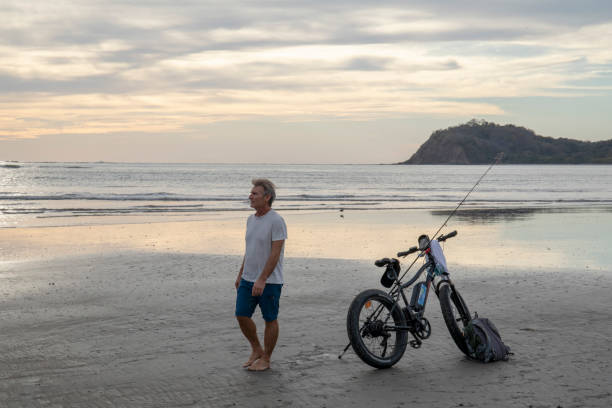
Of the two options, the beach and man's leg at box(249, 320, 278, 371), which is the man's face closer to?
man's leg at box(249, 320, 278, 371)

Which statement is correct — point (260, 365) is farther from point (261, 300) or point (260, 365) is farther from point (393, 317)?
point (393, 317)

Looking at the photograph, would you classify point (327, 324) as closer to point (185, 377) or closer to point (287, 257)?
point (185, 377)

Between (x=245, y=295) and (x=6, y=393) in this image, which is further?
(x=245, y=295)

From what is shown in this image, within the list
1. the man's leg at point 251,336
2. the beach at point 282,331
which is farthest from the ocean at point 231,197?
the man's leg at point 251,336

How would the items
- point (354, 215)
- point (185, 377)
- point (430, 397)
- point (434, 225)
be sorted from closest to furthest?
point (430, 397) < point (185, 377) < point (434, 225) < point (354, 215)

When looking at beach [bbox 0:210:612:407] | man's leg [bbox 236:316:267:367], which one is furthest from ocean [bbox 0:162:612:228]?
man's leg [bbox 236:316:267:367]

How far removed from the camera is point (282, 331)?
6871 millimetres

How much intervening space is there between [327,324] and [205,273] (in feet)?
13.2

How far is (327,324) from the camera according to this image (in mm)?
7203

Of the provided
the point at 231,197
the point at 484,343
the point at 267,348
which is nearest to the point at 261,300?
the point at 267,348

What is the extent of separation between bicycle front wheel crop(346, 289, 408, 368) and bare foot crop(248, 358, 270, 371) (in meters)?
0.78

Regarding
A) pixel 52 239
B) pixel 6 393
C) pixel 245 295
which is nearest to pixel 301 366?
pixel 245 295

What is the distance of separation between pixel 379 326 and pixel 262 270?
1.20 metres

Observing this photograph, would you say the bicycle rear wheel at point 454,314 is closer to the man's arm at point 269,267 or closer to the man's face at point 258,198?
the man's arm at point 269,267
